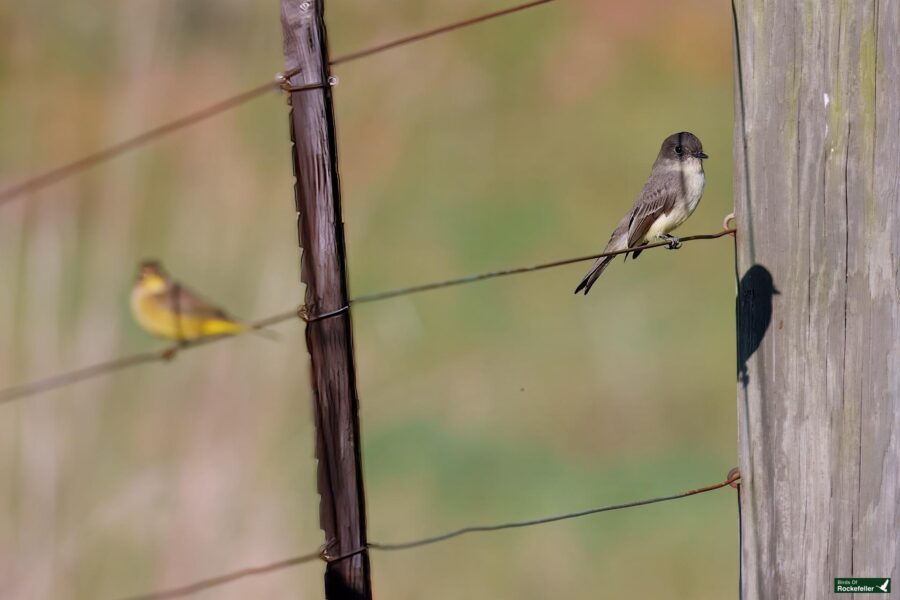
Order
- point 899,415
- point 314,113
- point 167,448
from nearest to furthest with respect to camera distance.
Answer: point 314,113
point 899,415
point 167,448

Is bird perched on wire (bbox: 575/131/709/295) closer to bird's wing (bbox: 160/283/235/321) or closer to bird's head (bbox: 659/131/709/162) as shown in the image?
bird's head (bbox: 659/131/709/162)

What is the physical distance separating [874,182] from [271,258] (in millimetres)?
4092

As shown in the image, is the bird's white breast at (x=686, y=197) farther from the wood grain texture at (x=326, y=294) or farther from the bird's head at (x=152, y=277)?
the wood grain texture at (x=326, y=294)

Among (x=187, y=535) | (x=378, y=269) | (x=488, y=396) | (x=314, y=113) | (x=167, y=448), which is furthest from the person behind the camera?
(x=378, y=269)

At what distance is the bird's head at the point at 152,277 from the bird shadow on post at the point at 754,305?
57.9 inches

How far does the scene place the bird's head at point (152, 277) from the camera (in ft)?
10.5

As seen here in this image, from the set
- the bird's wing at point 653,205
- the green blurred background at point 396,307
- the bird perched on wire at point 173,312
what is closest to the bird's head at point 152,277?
the bird perched on wire at point 173,312

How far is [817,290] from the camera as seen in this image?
101 inches

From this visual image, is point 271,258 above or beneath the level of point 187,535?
above

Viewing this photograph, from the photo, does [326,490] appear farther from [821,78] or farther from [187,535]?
[187,535]

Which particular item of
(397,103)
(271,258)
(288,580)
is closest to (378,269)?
(397,103)

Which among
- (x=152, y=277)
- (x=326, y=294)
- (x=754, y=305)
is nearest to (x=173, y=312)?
(x=152, y=277)

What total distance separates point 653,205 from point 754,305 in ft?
7.98

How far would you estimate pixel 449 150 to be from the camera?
9.71 metres
